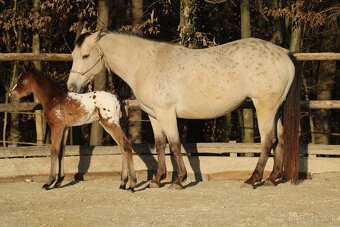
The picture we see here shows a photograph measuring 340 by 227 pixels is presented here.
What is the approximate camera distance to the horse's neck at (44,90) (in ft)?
29.1

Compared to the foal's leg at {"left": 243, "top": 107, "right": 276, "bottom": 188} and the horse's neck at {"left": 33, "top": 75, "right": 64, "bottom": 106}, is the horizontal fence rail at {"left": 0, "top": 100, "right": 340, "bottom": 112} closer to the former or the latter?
the horse's neck at {"left": 33, "top": 75, "right": 64, "bottom": 106}

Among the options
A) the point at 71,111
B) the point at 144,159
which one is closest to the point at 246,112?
the point at 144,159

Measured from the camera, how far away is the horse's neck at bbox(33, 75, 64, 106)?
888cm

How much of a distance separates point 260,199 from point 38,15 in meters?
6.20

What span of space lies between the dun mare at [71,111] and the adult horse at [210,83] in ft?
1.14

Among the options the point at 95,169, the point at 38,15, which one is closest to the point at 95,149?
the point at 95,169

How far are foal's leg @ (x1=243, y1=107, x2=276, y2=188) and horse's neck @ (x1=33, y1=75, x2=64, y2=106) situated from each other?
252 centimetres

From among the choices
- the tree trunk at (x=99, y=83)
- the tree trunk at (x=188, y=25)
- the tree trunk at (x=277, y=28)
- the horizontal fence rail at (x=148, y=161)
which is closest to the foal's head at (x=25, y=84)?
the horizontal fence rail at (x=148, y=161)

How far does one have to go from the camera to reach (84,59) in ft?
29.9

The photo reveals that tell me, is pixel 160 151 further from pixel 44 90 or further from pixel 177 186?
pixel 44 90

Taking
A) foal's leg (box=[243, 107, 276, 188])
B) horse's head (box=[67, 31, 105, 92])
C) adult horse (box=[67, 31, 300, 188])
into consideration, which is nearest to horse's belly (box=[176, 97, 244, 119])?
adult horse (box=[67, 31, 300, 188])

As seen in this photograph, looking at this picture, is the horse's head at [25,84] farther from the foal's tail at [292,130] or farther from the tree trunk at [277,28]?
the tree trunk at [277,28]

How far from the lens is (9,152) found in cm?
947

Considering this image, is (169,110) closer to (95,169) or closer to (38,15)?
(95,169)
